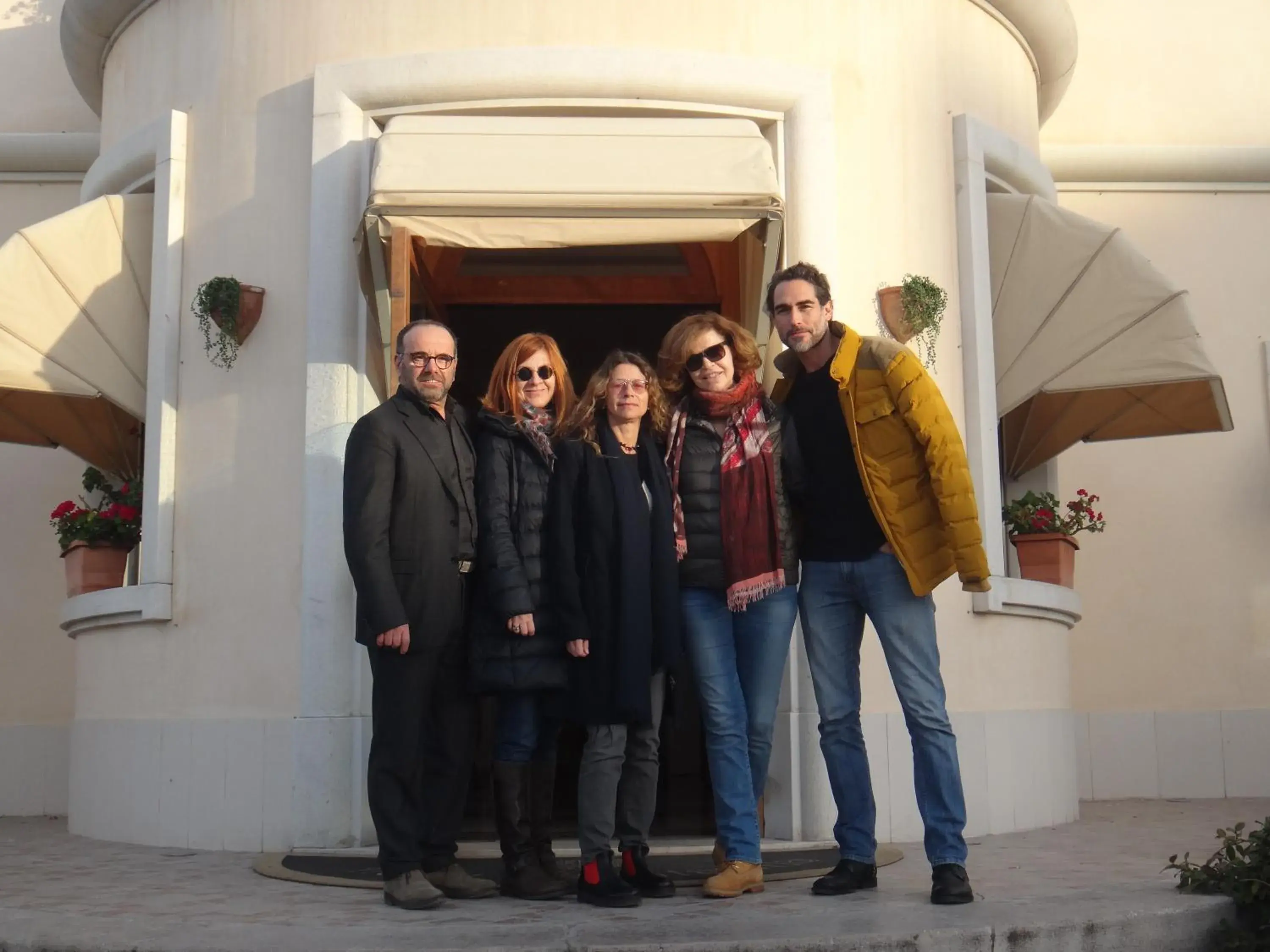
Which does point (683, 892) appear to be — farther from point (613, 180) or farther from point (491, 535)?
point (613, 180)

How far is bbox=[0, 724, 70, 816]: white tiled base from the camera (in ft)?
28.3

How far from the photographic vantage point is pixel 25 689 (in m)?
8.75

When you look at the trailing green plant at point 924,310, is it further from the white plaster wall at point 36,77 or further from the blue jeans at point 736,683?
the white plaster wall at point 36,77

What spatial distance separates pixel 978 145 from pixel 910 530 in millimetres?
3348

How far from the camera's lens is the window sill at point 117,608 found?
268 inches

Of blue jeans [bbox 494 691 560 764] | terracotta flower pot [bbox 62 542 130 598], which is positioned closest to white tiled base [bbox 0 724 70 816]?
terracotta flower pot [bbox 62 542 130 598]

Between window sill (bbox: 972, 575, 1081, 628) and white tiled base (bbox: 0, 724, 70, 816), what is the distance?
17.7 feet

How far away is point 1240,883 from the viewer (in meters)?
4.45

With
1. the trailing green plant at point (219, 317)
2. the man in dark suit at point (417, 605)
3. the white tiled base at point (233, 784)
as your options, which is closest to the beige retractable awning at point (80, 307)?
the trailing green plant at point (219, 317)

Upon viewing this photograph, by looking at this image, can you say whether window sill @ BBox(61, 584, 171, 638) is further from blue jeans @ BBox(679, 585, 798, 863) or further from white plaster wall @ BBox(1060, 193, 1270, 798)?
white plaster wall @ BBox(1060, 193, 1270, 798)

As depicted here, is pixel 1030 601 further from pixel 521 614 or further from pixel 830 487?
pixel 521 614

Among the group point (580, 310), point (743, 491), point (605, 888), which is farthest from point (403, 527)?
point (580, 310)

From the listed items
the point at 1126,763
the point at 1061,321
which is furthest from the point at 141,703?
the point at 1126,763

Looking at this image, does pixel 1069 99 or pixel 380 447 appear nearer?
pixel 380 447
